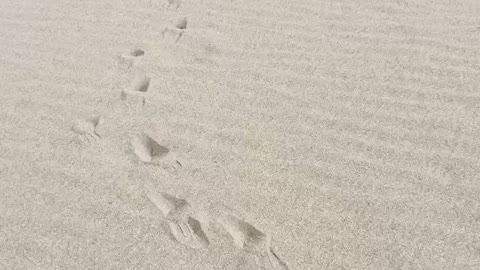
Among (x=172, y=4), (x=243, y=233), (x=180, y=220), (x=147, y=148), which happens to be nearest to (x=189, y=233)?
(x=180, y=220)

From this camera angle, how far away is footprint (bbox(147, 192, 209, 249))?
179cm

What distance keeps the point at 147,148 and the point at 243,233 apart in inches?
23.0

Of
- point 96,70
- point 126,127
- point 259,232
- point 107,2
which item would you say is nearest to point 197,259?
point 259,232

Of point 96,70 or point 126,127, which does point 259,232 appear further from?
point 96,70

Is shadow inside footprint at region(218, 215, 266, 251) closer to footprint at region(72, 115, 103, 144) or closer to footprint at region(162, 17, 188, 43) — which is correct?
footprint at region(72, 115, 103, 144)

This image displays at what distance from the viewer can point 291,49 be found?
8.46 feet

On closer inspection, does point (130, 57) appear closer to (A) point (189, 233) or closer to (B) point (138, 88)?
(B) point (138, 88)

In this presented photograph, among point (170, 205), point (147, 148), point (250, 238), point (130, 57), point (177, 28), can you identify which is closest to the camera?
point (250, 238)

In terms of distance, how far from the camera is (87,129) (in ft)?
7.27

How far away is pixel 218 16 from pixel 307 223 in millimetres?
1471

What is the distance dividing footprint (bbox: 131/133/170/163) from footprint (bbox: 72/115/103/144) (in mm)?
175

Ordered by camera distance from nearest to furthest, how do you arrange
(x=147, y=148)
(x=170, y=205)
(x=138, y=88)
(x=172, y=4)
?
(x=170, y=205) → (x=147, y=148) → (x=138, y=88) → (x=172, y=4)

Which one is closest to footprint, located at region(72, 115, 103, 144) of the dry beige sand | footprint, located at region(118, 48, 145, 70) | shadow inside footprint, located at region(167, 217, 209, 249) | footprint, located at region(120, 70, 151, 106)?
the dry beige sand

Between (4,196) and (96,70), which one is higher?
(96,70)
